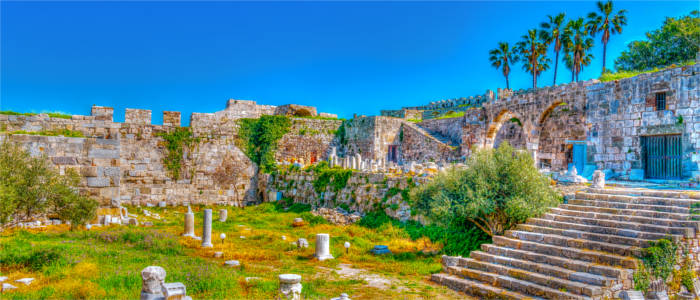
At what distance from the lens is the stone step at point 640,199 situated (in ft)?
32.8

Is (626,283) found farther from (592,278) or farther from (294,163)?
(294,163)

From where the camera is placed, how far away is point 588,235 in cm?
980

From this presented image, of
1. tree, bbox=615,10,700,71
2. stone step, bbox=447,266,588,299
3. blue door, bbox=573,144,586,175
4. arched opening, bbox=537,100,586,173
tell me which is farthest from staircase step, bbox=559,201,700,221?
tree, bbox=615,10,700,71

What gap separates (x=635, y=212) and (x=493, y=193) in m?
3.21

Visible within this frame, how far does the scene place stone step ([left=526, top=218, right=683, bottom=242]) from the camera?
8891 millimetres

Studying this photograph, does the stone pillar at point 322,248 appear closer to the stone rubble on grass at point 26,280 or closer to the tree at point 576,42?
the stone rubble on grass at point 26,280

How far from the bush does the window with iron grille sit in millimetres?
6736

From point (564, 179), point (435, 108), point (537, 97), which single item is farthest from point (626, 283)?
point (435, 108)

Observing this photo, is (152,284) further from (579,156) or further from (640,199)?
(579,156)

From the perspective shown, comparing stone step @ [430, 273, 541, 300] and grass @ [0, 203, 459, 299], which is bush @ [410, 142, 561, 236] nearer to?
grass @ [0, 203, 459, 299]

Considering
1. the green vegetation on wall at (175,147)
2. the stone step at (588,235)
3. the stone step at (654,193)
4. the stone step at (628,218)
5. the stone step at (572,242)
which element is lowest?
the stone step at (572,242)

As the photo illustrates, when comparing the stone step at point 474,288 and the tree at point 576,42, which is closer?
the stone step at point 474,288

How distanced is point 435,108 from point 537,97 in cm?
2186

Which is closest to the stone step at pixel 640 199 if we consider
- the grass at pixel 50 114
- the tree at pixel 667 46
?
the grass at pixel 50 114
